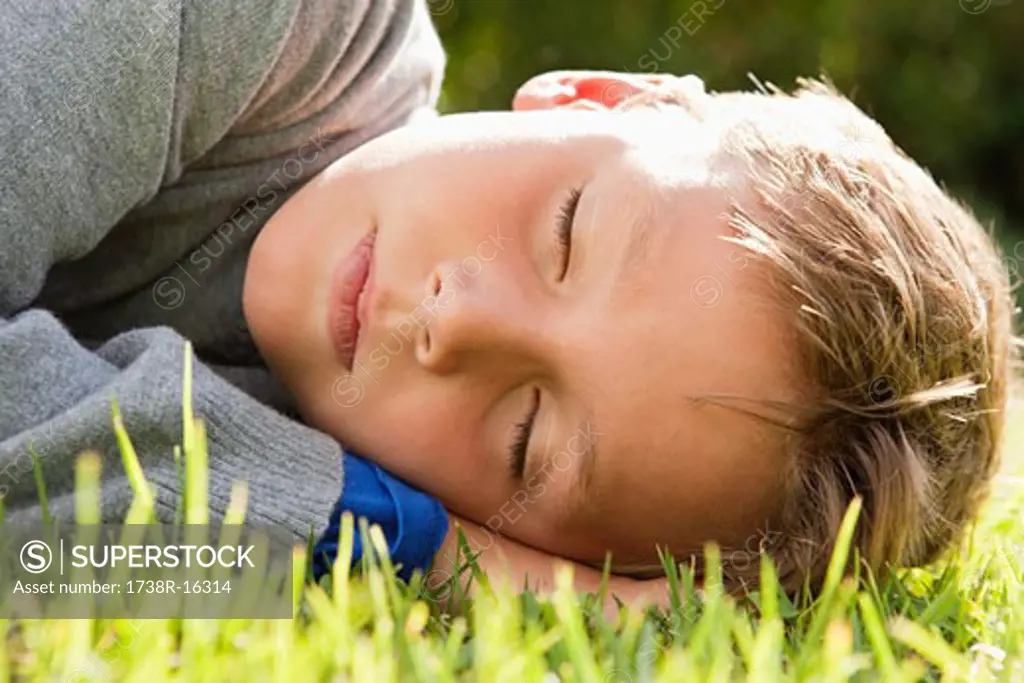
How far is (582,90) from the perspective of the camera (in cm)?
246

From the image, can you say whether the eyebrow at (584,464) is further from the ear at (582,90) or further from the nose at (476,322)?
the ear at (582,90)

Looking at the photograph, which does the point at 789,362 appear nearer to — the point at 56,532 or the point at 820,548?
the point at 820,548

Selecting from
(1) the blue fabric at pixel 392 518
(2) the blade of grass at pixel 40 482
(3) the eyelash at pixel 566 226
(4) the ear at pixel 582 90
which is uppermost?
(4) the ear at pixel 582 90

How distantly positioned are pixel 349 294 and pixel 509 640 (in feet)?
2.75

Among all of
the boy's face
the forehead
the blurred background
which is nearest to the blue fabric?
the boy's face

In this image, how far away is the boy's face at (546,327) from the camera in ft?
6.06

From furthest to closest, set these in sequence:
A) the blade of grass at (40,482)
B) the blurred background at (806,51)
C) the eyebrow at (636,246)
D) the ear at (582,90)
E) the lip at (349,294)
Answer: the blurred background at (806,51), the ear at (582,90), the lip at (349,294), the eyebrow at (636,246), the blade of grass at (40,482)

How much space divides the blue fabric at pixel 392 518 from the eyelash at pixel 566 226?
14.3 inches

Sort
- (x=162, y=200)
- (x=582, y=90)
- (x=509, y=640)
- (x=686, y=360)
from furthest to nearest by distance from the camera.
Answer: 1. (x=582, y=90)
2. (x=162, y=200)
3. (x=686, y=360)
4. (x=509, y=640)

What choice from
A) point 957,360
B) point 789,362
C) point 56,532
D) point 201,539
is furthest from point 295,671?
point 957,360

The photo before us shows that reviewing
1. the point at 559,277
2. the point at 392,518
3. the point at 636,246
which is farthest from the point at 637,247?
the point at 392,518

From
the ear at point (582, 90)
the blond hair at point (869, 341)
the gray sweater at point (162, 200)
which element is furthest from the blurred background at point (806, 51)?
the blond hair at point (869, 341)

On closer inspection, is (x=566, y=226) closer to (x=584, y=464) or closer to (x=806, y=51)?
(x=584, y=464)

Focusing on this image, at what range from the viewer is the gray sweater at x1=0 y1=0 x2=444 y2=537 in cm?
174
